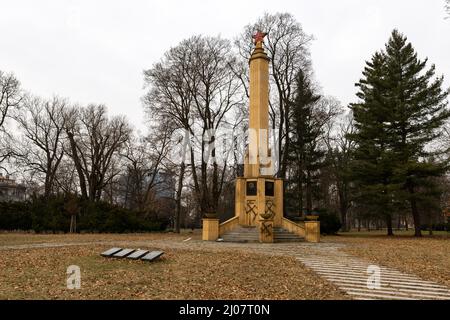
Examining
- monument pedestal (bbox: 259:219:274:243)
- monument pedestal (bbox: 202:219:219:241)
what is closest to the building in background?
monument pedestal (bbox: 202:219:219:241)

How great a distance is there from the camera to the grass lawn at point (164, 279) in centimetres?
633

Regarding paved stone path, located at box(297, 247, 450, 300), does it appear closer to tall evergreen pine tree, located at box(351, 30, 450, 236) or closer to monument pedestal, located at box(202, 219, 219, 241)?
monument pedestal, located at box(202, 219, 219, 241)

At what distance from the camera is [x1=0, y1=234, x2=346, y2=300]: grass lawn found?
6328mm

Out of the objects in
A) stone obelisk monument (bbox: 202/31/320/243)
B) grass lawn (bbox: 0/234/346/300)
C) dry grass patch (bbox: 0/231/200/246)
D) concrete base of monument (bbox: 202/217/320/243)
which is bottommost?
grass lawn (bbox: 0/234/346/300)

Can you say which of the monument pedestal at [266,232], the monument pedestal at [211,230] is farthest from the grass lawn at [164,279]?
the monument pedestal at [211,230]

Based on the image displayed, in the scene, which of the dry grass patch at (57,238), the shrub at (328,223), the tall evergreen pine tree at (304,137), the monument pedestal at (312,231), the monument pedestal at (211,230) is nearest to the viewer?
the dry grass patch at (57,238)

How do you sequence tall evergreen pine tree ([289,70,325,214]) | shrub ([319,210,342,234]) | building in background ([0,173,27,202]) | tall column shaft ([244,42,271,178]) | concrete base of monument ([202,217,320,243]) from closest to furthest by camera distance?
concrete base of monument ([202,217,320,243]), tall column shaft ([244,42,271,178]), shrub ([319,210,342,234]), tall evergreen pine tree ([289,70,325,214]), building in background ([0,173,27,202])

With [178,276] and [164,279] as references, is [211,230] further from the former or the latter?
[164,279]

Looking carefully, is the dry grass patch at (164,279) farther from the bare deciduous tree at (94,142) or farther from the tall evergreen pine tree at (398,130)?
the bare deciduous tree at (94,142)

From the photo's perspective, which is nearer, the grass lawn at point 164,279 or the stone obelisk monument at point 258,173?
the grass lawn at point 164,279

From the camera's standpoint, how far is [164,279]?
767cm

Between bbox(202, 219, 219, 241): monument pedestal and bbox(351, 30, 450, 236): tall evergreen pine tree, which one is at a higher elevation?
bbox(351, 30, 450, 236): tall evergreen pine tree

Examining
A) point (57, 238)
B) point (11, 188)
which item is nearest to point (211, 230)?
point (57, 238)

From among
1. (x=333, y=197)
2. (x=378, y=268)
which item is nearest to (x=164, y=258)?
(x=378, y=268)
